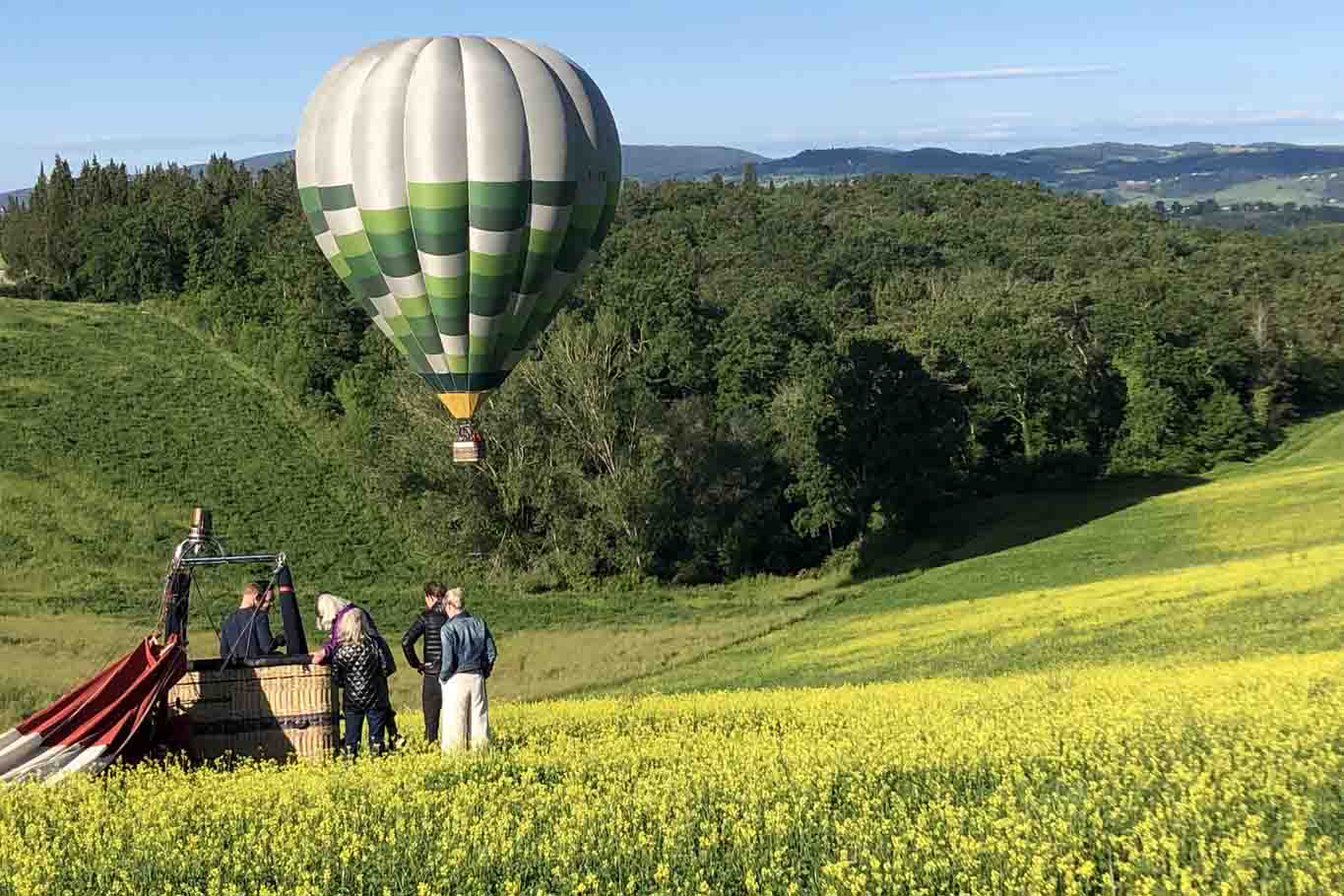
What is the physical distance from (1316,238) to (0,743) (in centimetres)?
17614

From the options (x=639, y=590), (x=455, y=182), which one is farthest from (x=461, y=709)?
(x=639, y=590)

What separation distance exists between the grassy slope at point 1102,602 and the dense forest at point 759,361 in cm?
732

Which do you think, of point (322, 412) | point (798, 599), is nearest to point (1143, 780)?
point (798, 599)

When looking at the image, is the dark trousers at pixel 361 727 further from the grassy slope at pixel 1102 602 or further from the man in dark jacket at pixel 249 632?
the grassy slope at pixel 1102 602

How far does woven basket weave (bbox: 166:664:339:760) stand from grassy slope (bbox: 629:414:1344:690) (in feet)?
43.8

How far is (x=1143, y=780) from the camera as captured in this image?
384 inches

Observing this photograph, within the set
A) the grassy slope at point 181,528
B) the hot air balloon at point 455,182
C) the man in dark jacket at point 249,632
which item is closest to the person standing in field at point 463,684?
the man in dark jacket at point 249,632

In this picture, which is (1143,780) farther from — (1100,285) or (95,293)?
(95,293)


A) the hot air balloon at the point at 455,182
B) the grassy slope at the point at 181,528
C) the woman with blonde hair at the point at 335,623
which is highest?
the hot air balloon at the point at 455,182

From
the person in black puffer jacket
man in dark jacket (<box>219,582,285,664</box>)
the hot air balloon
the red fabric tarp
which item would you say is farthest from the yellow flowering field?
the hot air balloon

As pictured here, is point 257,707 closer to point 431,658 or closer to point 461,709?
point 461,709

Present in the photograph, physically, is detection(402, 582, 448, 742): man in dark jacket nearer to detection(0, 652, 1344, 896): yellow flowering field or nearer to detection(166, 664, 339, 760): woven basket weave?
detection(0, 652, 1344, 896): yellow flowering field

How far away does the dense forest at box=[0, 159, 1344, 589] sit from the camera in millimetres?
53250

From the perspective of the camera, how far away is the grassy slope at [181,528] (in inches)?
1363
